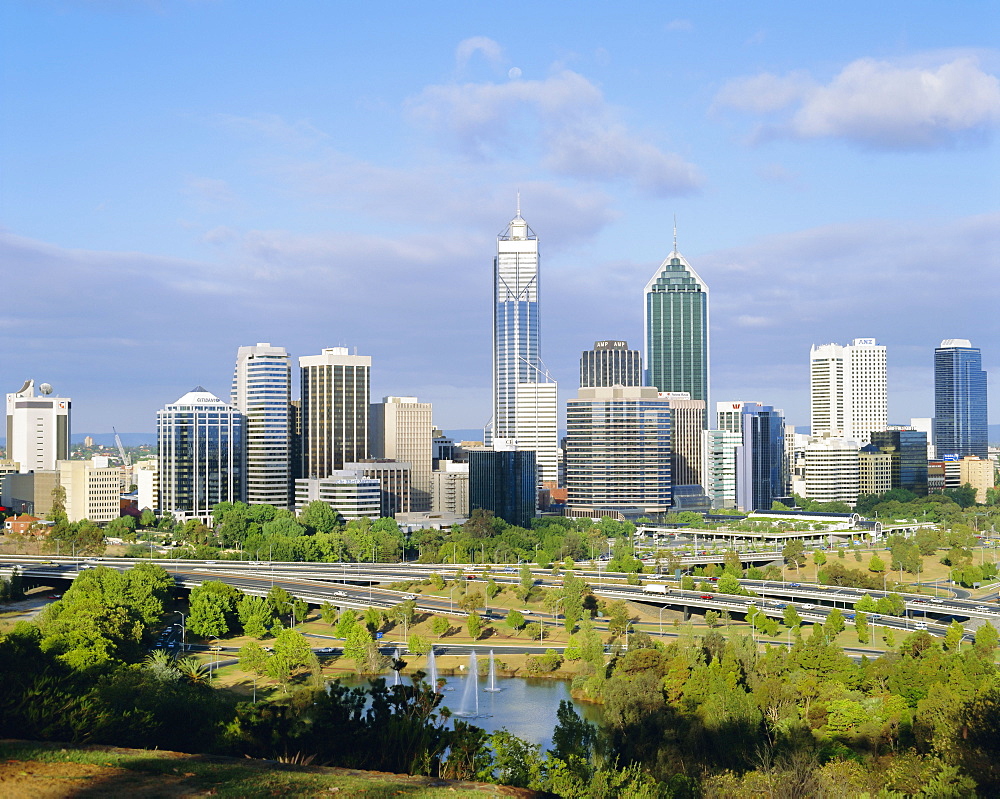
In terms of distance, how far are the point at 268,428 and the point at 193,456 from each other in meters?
11.4

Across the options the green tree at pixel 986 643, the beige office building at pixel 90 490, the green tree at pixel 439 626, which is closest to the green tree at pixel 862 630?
the green tree at pixel 986 643

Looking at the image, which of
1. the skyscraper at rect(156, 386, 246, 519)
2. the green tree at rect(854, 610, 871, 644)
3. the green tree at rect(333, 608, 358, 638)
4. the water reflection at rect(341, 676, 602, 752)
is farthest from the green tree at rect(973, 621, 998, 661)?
the skyscraper at rect(156, 386, 246, 519)

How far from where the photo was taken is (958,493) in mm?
188250

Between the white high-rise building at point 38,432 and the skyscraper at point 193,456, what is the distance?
42476mm

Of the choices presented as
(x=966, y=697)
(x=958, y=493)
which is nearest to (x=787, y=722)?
(x=966, y=697)

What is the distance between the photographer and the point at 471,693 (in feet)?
194

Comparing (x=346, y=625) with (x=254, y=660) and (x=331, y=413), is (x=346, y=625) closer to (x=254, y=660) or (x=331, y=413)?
(x=254, y=660)

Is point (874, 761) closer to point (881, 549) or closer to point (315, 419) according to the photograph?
point (881, 549)

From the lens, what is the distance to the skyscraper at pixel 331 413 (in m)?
164

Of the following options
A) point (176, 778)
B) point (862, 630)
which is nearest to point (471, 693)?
point (862, 630)

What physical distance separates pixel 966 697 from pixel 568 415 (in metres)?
122

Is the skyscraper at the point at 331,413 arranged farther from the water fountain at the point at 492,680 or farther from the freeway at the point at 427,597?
the water fountain at the point at 492,680

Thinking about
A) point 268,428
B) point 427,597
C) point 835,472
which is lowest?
point 427,597

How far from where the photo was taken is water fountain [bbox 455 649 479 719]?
179 feet
